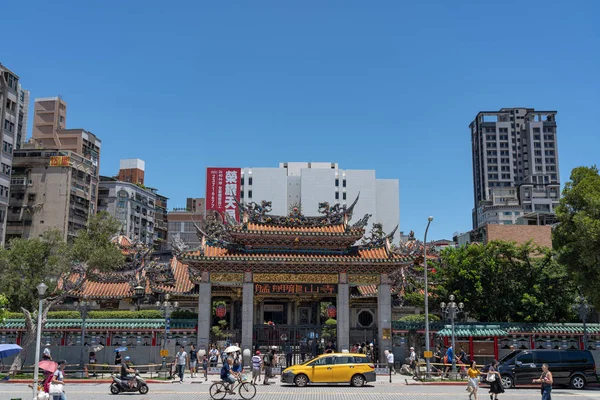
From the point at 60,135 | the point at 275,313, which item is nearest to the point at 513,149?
the point at 60,135

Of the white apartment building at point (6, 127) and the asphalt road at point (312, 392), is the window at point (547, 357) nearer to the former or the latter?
the asphalt road at point (312, 392)

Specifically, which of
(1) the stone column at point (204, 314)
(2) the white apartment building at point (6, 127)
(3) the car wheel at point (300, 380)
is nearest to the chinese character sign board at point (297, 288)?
(1) the stone column at point (204, 314)

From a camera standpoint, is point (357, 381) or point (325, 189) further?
point (325, 189)

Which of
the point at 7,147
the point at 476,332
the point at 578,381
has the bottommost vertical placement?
the point at 578,381

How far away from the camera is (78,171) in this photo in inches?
3524

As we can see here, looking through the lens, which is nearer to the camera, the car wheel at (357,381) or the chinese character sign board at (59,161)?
the car wheel at (357,381)

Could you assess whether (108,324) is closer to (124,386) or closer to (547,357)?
(124,386)

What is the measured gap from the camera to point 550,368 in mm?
28375

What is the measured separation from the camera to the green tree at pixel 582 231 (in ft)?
99.1

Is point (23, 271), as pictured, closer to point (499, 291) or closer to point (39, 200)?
point (499, 291)

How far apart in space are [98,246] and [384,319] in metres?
18.6

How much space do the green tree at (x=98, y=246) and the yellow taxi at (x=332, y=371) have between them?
13161mm

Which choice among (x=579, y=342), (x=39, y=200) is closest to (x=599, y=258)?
(x=579, y=342)

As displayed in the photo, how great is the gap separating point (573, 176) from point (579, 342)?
10.8 metres
